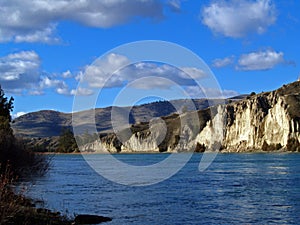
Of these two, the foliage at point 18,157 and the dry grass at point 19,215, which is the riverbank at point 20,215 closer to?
the dry grass at point 19,215

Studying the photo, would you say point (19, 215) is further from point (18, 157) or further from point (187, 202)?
point (187, 202)

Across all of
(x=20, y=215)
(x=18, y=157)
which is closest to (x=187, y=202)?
(x=18, y=157)

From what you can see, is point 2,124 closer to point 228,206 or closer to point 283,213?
point 228,206

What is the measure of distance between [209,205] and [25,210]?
1847cm

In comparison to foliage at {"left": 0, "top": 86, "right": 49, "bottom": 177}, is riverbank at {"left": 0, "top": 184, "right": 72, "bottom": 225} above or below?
below

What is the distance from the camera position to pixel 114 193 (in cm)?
5141

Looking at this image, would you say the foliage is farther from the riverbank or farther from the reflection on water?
the riverbank

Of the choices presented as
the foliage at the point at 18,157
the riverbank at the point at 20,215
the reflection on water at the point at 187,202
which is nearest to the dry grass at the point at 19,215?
the riverbank at the point at 20,215

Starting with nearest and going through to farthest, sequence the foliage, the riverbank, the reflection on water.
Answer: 1. the riverbank
2. the reflection on water
3. the foliage

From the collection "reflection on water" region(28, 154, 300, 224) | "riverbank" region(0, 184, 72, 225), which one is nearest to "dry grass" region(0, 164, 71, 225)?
"riverbank" region(0, 184, 72, 225)

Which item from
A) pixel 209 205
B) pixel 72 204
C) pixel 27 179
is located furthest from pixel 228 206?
pixel 27 179

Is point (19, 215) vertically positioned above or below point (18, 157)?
below

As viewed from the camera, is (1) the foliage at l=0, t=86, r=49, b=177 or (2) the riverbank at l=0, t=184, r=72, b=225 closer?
(2) the riverbank at l=0, t=184, r=72, b=225

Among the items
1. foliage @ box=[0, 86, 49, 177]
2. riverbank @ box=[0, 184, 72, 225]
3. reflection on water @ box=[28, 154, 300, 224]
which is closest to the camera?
riverbank @ box=[0, 184, 72, 225]
